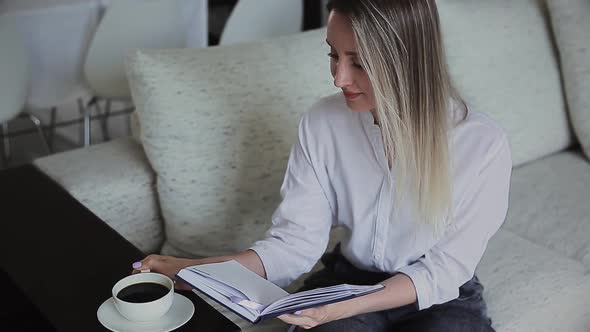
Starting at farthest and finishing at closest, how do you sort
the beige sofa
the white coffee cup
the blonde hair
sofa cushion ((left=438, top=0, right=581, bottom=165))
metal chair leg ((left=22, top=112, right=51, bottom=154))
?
metal chair leg ((left=22, top=112, right=51, bottom=154))
sofa cushion ((left=438, top=0, right=581, bottom=165))
the beige sofa
the blonde hair
the white coffee cup

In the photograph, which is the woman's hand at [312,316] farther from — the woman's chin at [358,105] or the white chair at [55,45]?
the white chair at [55,45]

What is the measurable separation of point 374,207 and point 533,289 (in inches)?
16.2

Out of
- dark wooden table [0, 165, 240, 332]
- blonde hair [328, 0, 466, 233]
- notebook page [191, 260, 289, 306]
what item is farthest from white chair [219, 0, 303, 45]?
notebook page [191, 260, 289, 306]

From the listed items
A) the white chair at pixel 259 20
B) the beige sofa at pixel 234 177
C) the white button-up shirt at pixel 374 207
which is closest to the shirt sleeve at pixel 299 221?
the white button-up shirt at pixel 374 207

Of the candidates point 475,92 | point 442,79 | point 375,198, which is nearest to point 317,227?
point 375,198

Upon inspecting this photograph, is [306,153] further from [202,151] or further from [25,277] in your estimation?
[25,277]

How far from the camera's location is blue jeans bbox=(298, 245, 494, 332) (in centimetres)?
134

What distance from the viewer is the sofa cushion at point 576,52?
218 centimetres

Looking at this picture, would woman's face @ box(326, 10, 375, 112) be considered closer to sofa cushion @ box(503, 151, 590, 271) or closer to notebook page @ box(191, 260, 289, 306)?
notebook page @ box(191, 260, 289, 306)

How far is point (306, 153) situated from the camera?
146 cm

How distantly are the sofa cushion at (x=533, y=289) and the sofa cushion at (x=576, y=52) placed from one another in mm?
586

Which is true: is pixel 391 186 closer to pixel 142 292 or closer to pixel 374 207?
pixel 374 207

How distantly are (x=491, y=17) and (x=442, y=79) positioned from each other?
36.0 inches

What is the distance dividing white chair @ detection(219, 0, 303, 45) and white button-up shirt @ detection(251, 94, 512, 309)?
4.89ft
